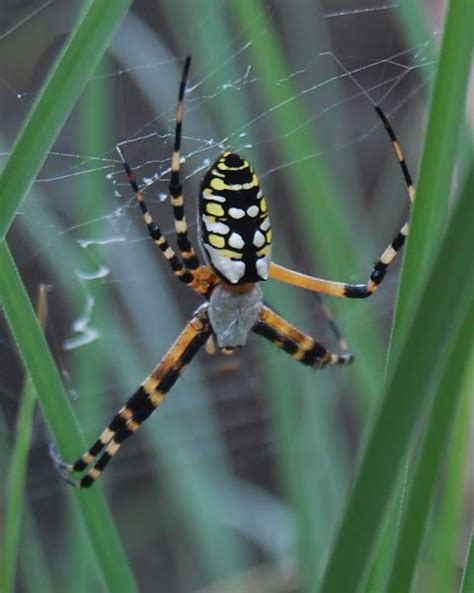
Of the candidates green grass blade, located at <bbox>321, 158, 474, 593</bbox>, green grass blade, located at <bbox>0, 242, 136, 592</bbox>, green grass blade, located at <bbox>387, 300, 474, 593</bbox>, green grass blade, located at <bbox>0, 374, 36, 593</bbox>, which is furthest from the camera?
green grass blade, located at <bbox>0, 374, 36, 593</bbox>

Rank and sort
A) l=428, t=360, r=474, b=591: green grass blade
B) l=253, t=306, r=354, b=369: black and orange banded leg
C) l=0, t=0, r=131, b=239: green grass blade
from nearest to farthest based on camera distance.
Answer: l=0, t=0, r=131, b=239: green grass blade
l=428, t=360, r=474, b=591: green grass blade
l=253, t=306, r=354, b=369: black and orange banded leg

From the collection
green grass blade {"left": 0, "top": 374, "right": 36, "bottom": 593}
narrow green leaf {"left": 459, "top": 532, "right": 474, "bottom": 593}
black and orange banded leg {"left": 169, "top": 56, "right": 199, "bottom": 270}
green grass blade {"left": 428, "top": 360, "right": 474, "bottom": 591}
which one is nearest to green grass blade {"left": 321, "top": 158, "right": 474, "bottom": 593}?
narrow green leaf {"left": 459, "top": 532, "right": 474, "bottom": 593}

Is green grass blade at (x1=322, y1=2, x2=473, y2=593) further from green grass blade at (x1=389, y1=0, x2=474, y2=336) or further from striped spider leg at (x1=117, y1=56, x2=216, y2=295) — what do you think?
striped spider leg at (x1=117, y1=56, x2=216, y2=295)

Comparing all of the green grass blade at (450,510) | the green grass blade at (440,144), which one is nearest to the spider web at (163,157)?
the green grass blade at (450,510)

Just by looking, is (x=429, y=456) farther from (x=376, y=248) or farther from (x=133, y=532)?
(x=133, y=532)

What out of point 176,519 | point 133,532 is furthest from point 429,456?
point 133,532
